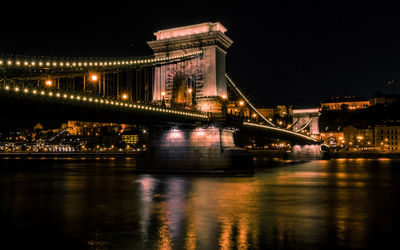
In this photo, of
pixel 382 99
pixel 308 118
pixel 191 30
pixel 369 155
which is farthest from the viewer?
pixel 382 99

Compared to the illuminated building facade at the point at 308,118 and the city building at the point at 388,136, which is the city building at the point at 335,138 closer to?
the city building at the point at 388,136

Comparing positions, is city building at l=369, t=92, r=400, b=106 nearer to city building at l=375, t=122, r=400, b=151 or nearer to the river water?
city building at l=375, t=122, r=400, b=151

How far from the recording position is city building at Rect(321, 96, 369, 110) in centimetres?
17288

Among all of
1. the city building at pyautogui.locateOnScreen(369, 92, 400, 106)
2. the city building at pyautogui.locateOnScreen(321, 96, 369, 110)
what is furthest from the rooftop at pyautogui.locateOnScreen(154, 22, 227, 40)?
the city building at pyautogui.locateOnScreen(369, 92, 400, 106)

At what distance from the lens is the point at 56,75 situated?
2345cm

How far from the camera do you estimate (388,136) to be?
122 meters

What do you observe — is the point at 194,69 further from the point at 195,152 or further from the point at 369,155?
the point at 369,155

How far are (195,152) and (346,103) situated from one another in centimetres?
15307

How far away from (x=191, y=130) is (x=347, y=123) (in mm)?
124338

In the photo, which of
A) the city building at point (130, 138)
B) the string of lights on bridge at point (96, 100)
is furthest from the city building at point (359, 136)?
the string of lights on bridge at point (96, 100)

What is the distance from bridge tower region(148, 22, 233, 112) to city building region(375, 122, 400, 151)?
94.8 metres

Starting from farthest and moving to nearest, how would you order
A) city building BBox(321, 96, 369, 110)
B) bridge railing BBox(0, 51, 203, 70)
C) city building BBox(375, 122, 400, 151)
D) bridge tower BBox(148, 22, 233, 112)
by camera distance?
city building BBox(321, 96, 369, 110), city building BBox(375, 122, 400, 151), bridge tower BBox(148, 22, 233, 112), bridge railing BBox(0, 51, 203, 70)

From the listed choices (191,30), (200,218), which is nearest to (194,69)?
(191,30)

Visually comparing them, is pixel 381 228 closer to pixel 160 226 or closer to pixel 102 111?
pixel 160 226
